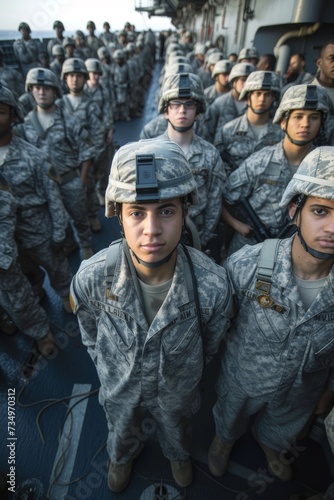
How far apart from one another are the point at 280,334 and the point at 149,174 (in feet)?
3.77

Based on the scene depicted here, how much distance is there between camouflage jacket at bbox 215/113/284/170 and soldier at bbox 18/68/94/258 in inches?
77.2

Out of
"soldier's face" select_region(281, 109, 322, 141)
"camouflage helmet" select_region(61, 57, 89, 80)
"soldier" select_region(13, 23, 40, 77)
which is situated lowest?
"soldier's face" select_region(281, 109, 322, 141)

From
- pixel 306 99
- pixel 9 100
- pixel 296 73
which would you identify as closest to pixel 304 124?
pixel 306 99

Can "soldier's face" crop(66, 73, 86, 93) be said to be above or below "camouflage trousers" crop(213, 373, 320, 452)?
above

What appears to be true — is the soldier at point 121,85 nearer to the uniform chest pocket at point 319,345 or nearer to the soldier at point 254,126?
the soldier at point 254,126

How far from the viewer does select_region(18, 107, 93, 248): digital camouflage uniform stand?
3.47m

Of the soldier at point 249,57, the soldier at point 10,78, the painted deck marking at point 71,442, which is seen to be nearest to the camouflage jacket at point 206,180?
the painted deck marking at point 71,442

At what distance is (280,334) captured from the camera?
1.58 m

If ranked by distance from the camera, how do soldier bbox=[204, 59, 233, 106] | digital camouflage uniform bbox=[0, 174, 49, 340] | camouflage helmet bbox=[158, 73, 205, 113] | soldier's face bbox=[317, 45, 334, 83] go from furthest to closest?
soldier bbox=[204, 59, 233, 106] → soldier's face bbox=[317, 45, 334, 83] → camouflage helmet bbox=[158, 73, 205, 113] → digital camouflage uniform bbox=[0, 174, 49, 340]

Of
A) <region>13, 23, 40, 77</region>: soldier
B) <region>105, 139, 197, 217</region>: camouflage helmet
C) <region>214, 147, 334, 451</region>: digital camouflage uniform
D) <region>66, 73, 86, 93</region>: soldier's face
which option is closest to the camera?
<region>105, 139, 197, 217</region>: camouflage helmet

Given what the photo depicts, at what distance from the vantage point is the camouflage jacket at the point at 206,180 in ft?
9.21

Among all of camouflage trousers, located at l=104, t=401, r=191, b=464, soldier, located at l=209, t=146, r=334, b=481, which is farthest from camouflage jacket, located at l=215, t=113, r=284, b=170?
camouflage trousers, located at l=104, t=401, r=191, b=464

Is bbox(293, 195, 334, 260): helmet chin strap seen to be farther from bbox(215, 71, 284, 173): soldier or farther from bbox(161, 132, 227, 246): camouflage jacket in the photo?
bbox(215, 71, 284, 173): soldier

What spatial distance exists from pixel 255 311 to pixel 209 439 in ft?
5.24
